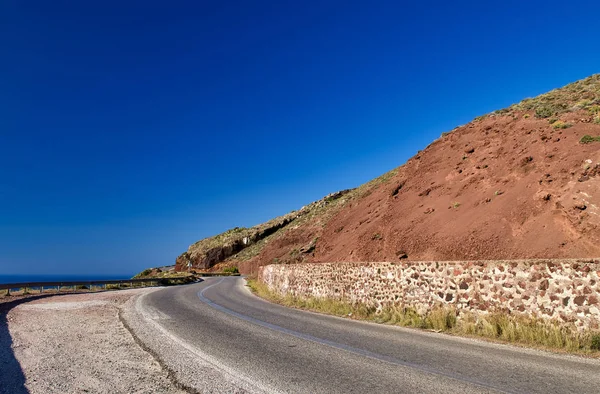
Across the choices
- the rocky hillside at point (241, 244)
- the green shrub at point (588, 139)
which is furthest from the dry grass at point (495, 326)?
the rocky hillside at point (241, 244)

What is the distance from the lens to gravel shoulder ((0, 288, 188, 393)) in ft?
17.0

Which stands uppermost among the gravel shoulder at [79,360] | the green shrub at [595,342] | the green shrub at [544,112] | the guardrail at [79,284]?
the green shrub at [544,112]

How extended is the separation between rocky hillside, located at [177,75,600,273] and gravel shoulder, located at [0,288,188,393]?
12.7m

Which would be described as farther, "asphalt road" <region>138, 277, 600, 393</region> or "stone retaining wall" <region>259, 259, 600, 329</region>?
"stone retaining wall" <region>259, 259, 600, 329</region>

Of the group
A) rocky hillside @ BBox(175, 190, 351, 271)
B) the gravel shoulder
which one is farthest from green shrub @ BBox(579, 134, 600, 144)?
rocky hillside @ BBox(175, 190, 351, 271)

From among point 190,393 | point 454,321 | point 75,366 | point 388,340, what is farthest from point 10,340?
point 454,321

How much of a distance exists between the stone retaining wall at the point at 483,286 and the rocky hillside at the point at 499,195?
171 inches

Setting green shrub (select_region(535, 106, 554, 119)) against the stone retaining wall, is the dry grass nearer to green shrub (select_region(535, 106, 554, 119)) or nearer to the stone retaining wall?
the stone retaining wall

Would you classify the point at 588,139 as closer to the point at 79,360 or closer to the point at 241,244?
the point at 79,360

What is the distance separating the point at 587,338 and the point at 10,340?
11775mm

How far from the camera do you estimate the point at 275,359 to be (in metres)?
6.67

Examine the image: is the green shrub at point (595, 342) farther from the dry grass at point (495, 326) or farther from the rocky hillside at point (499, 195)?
the rocky hillside at point (499, 195)

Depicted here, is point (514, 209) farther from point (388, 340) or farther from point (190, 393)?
point (190, 393)

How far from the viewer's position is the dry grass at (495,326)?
7.68m
